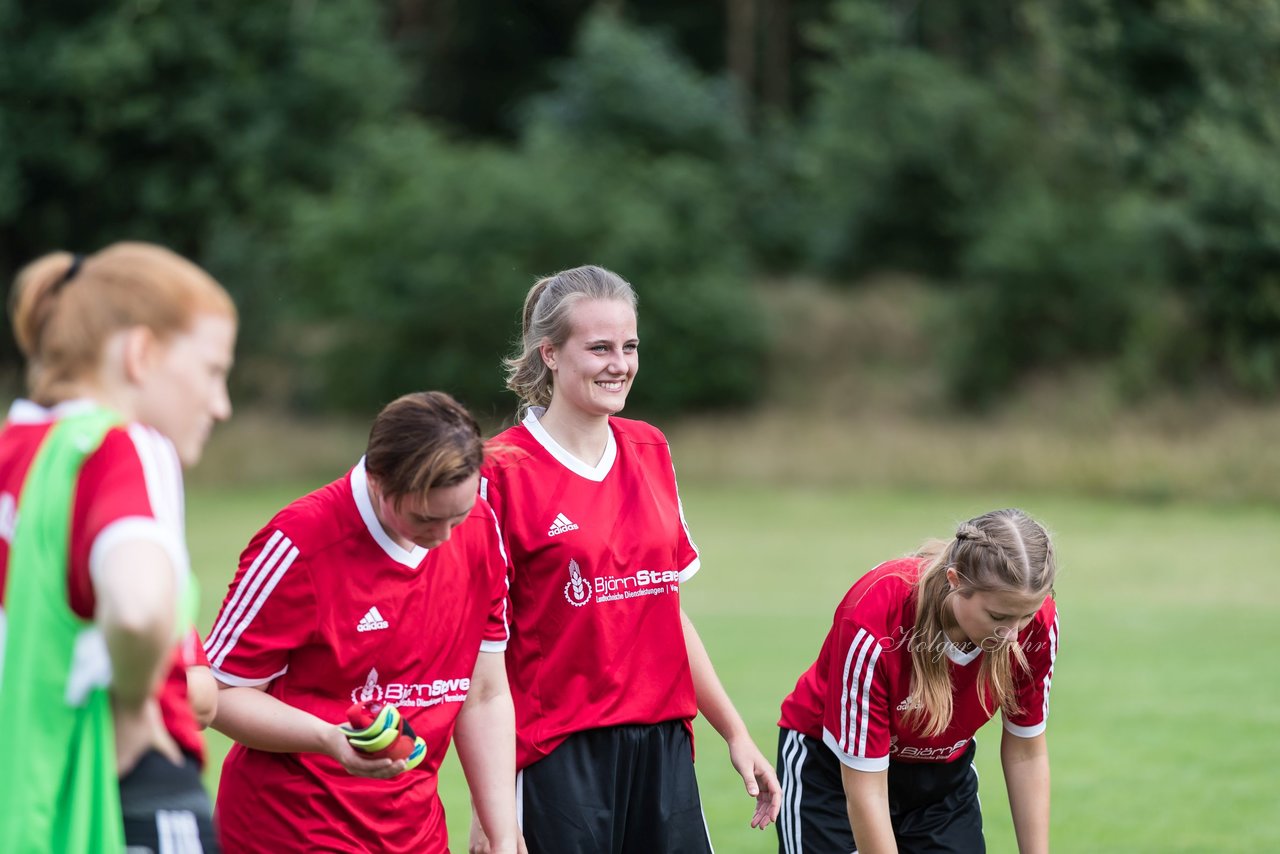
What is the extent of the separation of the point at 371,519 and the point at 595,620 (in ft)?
2.99

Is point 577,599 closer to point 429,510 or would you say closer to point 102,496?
point 429,510

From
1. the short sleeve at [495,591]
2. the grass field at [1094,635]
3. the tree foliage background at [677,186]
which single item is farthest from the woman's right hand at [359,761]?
the tree foliage background at [677,186]

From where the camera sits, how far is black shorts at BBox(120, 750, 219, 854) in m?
2.63

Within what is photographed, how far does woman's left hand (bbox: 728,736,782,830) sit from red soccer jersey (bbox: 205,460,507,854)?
102 cm

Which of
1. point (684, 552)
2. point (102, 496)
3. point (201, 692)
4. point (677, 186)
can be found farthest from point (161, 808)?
point (677, 186)

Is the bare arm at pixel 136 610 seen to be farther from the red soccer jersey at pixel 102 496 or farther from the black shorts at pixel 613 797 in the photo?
the black shorts at pixel 613 797

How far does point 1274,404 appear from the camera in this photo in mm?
26984

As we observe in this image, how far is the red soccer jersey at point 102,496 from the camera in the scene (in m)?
2.40

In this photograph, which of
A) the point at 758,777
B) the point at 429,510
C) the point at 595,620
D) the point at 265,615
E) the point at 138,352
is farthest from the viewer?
the point at 758,777

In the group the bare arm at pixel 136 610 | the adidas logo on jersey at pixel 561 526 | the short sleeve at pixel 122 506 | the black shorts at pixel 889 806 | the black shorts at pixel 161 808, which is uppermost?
the adidas logo on jersey at pixel 561 526

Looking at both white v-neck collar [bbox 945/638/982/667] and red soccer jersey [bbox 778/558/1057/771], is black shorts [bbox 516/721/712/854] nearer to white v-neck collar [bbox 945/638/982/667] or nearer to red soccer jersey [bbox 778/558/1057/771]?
red soccer jersey [bbox 778/558/1057/771]

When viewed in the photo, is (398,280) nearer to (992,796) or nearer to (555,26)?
(555,26)

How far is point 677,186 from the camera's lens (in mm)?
34688

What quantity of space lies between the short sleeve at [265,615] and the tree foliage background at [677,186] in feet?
85.2
